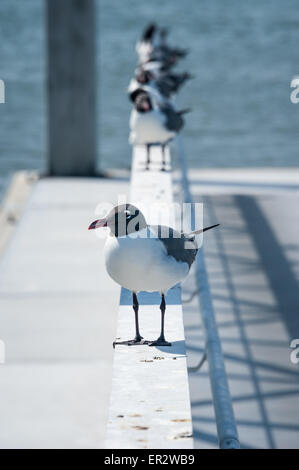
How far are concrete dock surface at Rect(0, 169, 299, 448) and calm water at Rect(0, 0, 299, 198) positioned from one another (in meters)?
6.45

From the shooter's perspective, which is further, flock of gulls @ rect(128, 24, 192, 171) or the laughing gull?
the laughing gull

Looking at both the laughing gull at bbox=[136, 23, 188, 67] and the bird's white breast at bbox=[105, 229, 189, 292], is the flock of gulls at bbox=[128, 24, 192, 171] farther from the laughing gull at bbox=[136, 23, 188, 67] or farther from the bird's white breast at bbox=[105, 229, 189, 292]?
the bird's white breast at bbox=[105, 229, 189, 292]

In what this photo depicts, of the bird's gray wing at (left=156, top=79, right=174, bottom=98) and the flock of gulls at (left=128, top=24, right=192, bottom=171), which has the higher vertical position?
the bird's gray wing at (left=156, top=79, right=174, bottom=98)

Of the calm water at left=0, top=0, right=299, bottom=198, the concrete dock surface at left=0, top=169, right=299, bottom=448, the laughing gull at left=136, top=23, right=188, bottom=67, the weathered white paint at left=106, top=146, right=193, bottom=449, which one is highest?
the calm water at left=0, top=0, right=299, bottom=198

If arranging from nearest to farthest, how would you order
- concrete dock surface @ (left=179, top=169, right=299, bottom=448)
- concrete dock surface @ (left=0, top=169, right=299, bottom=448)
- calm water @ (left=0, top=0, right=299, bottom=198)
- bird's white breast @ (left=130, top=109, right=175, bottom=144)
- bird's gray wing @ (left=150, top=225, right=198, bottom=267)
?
bird's gray wing @ (left=150, top=225, right=198, bottom=267), concrete dock surface @ (left=0, top=169, right=299, bottom=448), concrete dock surface @ (left=179, top=169, right=299, bottom=448), bird's white breast @ (left=130, top=109, right=175, bottom=144), calm water @ (left=0, top=0, right=299, bottom=198)

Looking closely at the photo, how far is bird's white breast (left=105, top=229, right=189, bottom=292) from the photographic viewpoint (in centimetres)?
432

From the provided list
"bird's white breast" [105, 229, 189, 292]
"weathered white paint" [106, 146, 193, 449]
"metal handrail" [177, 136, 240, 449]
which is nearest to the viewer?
"weathered white paint" [106, 146, 193, 449]

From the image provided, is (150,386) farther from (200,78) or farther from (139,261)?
(200,78)

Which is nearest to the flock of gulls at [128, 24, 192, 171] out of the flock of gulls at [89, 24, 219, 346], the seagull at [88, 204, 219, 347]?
the flock of gulls at [89, 24, 219, 346]

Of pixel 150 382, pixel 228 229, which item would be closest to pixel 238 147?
pixel 228 229

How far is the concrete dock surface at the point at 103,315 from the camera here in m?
7.28

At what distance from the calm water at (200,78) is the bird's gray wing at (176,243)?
14580mm

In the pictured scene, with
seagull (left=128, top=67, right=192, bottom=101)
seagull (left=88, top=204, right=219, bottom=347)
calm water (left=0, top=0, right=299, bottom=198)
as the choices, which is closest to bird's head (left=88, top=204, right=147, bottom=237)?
seagull (left=88, top=204, right=219, bottom=347)

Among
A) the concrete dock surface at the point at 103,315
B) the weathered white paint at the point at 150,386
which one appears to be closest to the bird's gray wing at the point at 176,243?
the weathered white paint at the point at 150,386
